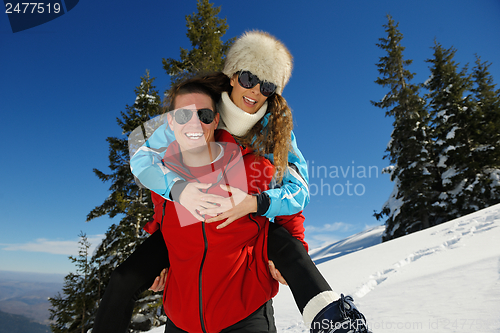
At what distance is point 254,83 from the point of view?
2045 mm

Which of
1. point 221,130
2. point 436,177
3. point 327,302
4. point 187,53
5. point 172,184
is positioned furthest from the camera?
point 436,177

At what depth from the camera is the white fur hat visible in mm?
2127

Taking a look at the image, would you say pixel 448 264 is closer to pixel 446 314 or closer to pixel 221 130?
pixel 446 314

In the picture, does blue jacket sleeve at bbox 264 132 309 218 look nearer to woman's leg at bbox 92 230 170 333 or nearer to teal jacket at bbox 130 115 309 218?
teal jacket at bbox 130 115 309 218

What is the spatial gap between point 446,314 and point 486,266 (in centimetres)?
129

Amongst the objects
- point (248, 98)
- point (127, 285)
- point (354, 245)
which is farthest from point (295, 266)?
point (354, 245)

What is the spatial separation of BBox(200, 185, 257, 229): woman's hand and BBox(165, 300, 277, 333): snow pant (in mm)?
513

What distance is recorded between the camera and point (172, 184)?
59.0 inches

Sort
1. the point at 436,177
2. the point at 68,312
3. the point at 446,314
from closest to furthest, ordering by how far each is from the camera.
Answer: the point at 446,314
the point at 68,312
the point at 436,177

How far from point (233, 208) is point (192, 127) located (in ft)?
2.15

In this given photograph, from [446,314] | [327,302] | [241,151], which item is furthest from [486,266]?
[241,151]

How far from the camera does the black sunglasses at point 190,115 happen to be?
5.70 ft

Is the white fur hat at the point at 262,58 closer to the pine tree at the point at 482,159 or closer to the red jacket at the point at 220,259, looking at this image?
the red jacket at the point at 220,259

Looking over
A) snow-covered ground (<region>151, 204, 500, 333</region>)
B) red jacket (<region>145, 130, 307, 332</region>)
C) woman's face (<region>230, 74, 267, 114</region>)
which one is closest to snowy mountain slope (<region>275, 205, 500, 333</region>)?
snow-covered ground (<region>151, 204, 500, 333</region>)
